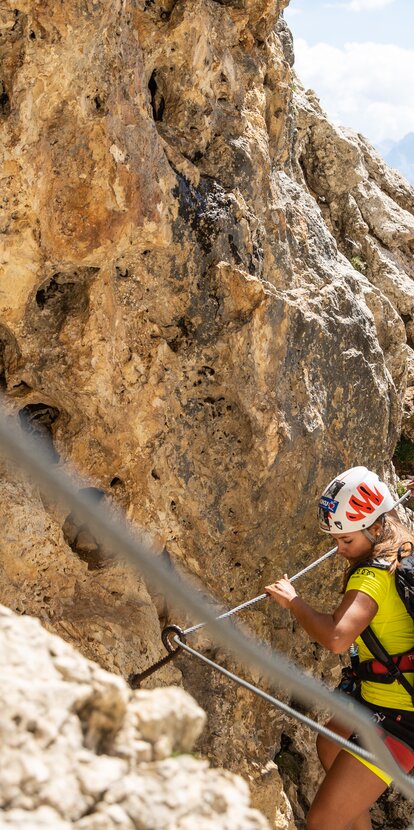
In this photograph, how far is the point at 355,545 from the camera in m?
4.72

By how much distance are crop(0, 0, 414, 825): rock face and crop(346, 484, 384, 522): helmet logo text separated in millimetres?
1226

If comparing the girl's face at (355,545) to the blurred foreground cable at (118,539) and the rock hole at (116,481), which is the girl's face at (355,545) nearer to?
the rock hole at (116,481)

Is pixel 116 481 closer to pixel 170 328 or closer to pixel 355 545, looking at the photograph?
pixel 170 328

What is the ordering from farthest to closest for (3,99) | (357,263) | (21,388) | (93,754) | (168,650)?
(357,263) → (21,388) → (168,650) → (3,99) → (93,754)

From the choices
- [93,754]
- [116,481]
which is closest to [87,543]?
[116,481]

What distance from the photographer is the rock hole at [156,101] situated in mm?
5562

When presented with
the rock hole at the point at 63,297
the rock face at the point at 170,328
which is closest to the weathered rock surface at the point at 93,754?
the rock face at the point at 170,328

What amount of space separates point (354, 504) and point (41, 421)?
90.6 inches

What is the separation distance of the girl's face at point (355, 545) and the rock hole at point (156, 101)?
3260 mm

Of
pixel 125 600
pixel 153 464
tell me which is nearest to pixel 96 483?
pixel 153 464

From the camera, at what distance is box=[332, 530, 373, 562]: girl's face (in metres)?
4.69

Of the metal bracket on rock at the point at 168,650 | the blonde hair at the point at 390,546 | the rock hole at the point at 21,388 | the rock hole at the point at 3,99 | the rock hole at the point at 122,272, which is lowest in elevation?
the metal bracket on rock at the point at 168,650

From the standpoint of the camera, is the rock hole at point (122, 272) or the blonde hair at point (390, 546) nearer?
the blonde hair at point (390, 546)

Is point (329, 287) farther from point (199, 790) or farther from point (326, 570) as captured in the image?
point (199, 790)
